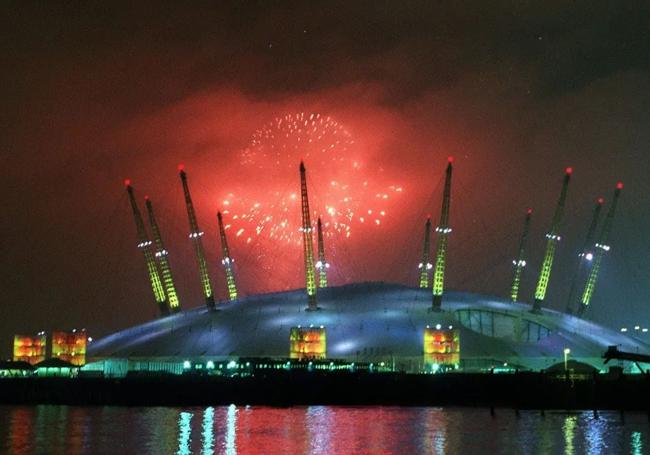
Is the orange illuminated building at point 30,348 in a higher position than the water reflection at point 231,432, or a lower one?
higher

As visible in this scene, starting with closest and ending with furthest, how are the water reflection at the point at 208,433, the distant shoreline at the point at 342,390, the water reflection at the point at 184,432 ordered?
1. the water reflection at the point at 184,432
2. the water reflection at the point at 208,433
3. the distant shoreline at the point at 342,390

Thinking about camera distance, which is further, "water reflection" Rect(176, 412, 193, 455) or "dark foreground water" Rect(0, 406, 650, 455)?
"dark foreground water" Rect(0, 406, 650, 455)

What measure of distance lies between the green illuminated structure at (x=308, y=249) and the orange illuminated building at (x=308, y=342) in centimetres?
1937

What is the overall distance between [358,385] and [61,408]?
33831 millimetres

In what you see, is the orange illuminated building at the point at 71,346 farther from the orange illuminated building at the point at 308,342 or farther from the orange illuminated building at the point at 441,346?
the orange illuminated building at the point at 441,346

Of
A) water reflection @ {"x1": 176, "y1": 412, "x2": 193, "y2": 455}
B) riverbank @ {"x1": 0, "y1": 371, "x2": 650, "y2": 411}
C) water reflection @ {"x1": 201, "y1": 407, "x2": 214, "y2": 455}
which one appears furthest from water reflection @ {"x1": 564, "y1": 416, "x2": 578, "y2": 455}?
water reflection @ {"x1": 176, "y1": 412, "x2": 193, "y2": 455}

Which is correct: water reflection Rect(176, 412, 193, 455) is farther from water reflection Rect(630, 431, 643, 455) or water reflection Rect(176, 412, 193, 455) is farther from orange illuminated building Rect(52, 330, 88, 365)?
orange illuminated building Rect(52, 330, 88, 365)

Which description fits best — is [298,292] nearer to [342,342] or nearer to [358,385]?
[342,342]

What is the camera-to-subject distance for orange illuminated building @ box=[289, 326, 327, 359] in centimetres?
15812

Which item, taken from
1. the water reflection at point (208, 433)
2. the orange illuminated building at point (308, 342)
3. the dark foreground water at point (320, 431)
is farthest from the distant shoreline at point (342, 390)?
the water reflection at point (208, 433)

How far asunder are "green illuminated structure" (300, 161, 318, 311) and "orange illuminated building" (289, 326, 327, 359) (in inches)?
763

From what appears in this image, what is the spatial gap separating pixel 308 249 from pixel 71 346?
125 ft

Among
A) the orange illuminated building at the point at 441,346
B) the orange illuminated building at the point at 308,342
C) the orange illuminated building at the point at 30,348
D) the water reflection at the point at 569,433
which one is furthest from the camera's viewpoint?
the orange illuminated building at the point at 30,348

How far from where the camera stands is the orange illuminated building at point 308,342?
158125mm
